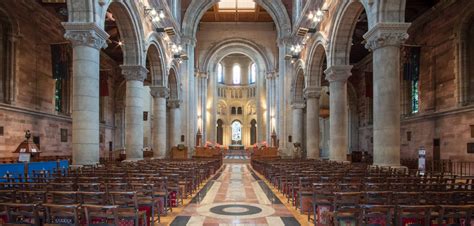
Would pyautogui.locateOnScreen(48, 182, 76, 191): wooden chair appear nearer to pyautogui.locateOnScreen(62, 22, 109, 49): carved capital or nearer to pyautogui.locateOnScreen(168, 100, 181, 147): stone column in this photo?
pyautogui.locateOnScreen(62, 22, 109, 49): carved capital

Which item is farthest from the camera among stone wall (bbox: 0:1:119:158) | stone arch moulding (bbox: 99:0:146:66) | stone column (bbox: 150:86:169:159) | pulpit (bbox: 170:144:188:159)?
pulpit (bbox: 170:144:188:159)

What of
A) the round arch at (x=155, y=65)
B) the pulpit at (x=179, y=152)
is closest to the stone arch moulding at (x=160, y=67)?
the round arch at (x=155, y=65)

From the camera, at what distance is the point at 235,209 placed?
1038cm

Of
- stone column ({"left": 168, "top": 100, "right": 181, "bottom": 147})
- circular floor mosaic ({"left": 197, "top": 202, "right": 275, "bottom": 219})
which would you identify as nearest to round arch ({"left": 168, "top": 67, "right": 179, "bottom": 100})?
stone column ({"left": 168, "top": 100, "right": 181, "bottom": 147})

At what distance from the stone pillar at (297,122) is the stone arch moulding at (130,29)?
1736 cm

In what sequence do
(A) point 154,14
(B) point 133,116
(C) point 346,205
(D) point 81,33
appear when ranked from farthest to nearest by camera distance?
(A) point 154,14 → (B) point 133,116 → (D) point 81,33 → (C) point 346,205

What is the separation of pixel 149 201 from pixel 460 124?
1677 centimetres

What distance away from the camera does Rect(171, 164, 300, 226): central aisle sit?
8.80 m

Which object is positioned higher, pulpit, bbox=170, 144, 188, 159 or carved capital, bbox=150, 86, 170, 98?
carved capital, bbox=150, 86, 170, 98

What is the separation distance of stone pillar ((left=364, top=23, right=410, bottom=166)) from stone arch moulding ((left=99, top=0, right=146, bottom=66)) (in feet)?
37.9

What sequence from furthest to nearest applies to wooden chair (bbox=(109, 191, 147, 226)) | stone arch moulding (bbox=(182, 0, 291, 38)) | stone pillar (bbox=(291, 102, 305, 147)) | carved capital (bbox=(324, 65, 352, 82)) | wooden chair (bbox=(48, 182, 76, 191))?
stone arch moulding (bbox=(182, 0, 291, 38))
stone pillar (bbox=(291, 102, 305, 147))
carved capital (bbox=(324, 65, 352, 82))
wooden chair (bbox=(48, 182, 76, 191))
wooden chair (bbox=(109, 191, 147, 226))

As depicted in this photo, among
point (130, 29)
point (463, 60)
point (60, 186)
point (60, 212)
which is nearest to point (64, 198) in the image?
point (60, 212)

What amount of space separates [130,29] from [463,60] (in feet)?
56.3

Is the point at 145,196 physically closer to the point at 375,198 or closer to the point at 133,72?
the point at 375,198
